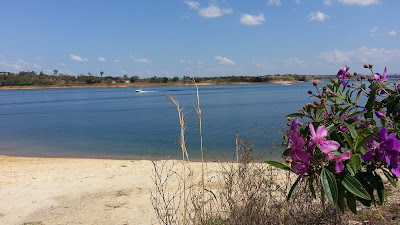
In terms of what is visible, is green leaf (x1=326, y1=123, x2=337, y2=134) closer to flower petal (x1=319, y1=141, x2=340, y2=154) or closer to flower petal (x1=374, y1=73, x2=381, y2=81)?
flower petal (x1=319, y1=141, x2=340, y2=154)

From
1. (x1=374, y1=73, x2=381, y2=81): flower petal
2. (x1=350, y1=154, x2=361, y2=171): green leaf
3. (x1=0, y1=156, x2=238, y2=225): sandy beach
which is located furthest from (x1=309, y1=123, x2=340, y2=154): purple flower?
(x1=0, y1=156, x2=238, y2=225): sandy beach

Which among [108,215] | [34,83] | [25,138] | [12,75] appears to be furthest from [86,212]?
[12,75]

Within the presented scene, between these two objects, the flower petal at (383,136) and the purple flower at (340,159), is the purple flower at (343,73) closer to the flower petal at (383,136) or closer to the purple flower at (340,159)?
the flower petal at (383,136)

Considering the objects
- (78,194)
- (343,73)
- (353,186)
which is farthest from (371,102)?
(78,194)

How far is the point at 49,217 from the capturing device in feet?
14.8

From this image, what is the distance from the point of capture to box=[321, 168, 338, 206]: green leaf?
1.15 meters

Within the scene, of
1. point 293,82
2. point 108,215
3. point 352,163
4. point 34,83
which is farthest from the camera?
point 293,82

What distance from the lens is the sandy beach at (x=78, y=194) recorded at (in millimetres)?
4480

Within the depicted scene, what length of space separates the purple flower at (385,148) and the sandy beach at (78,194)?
3021mm

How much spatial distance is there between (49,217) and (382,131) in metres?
4.43

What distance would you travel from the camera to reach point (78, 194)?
5.71m

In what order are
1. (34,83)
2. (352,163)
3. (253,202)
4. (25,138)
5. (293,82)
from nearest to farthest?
(352,163)
(253,202)
(25,138)
(34,83)
(293,82)

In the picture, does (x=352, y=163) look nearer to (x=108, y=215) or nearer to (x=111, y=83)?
(x=108, y=215)

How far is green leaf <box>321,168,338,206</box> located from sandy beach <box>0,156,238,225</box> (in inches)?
118
